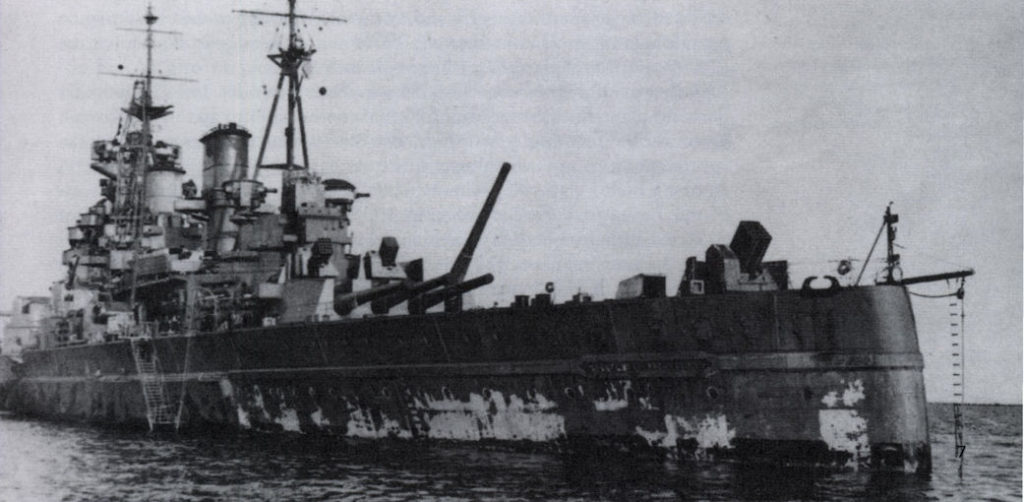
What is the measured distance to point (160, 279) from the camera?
28.0 m

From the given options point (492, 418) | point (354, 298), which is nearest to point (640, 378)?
point (492, 418)

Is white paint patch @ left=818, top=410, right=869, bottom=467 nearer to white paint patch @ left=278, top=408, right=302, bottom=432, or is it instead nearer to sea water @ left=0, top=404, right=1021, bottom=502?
sea water @ left=0, top=404, right=1021, bottom=502

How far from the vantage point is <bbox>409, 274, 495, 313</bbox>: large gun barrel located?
1958 centimetres

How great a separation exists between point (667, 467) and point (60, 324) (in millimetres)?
25636

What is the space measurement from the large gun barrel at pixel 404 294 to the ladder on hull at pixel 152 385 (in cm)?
750

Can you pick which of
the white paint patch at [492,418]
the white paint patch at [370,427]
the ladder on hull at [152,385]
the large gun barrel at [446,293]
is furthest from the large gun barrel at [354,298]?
the ladder on hull at [152,385]

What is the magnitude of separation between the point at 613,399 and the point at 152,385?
15165 millimetres

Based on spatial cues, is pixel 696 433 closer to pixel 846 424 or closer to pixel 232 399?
pixel 846 424

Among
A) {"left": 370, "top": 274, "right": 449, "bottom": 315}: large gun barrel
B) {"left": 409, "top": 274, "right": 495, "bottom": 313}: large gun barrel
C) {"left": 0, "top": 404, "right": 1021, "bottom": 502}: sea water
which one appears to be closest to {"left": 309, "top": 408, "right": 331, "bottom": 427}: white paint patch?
{"left": 0, "top": 404, "right": 1021, "bottom": 502}: sea water

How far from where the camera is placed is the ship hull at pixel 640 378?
1501 cm

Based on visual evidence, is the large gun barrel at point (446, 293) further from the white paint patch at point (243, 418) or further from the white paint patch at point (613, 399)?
the white paint patch at point (243, 418)

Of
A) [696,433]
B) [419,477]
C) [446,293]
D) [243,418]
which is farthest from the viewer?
[243,418]

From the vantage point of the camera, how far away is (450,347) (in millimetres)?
18469

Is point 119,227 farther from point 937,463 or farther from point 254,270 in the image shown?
point 937,463
